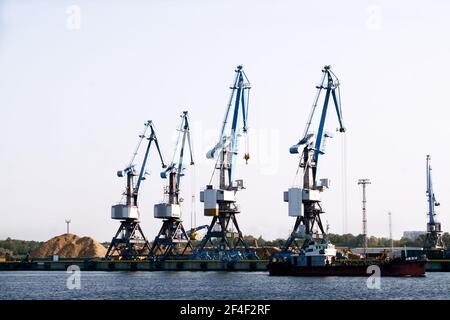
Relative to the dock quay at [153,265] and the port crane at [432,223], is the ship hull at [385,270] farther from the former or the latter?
the port crane at [432,223]

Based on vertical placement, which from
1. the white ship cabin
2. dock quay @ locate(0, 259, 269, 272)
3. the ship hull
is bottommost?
dock quay @ locate(0, 259, 269, 272)

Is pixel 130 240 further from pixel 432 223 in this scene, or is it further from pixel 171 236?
pixel 432 223

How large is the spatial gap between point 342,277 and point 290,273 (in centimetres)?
1007

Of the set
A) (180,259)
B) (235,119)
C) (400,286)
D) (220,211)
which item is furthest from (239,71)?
(400,286)

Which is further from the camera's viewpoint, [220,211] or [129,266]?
[129,266]

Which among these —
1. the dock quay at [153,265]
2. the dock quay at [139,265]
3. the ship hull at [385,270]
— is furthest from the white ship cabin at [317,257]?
the dock quay at [139,265]

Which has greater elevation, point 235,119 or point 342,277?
point 235,119

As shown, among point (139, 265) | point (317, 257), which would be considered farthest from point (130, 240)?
point (317, 257)

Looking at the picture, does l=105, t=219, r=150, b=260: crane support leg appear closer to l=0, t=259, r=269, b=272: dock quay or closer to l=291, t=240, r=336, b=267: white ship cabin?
l=0, t=259, r=269, b=272: dock quay

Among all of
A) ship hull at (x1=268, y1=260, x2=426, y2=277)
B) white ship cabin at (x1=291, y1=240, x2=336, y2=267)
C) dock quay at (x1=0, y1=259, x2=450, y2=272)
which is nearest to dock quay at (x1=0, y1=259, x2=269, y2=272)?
dock quay at (x1=0, y1=259, x2=450, y2=272)

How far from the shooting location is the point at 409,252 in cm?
16662
